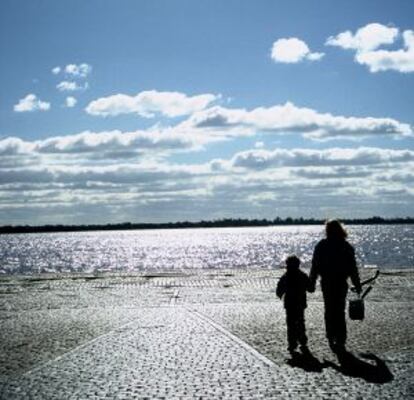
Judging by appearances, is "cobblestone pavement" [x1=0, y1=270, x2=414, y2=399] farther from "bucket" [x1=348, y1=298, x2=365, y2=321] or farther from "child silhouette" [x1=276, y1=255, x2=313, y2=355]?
"bucket" [x1=348, y1=298, x2=365, y2=321]

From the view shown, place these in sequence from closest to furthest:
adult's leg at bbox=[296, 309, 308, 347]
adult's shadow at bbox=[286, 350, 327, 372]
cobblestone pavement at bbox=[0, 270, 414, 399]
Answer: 1. cobblestone pavement at bbox=[0, 270, 414, 399]
2. adult's shadow at bbox=[286, 350, 327, 372]
3. adult's leg at bbox=[296, 309, 308, 347]

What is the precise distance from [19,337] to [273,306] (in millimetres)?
8370

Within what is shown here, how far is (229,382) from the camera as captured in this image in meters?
8.13

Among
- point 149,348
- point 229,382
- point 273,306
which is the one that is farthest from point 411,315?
point 229,382

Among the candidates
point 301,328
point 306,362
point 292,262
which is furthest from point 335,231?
point 306,362

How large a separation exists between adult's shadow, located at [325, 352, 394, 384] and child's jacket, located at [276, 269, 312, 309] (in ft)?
4.20

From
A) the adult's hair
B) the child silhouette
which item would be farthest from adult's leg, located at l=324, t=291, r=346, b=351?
the adult's hair

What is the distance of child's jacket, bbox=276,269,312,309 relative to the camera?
1084 cm

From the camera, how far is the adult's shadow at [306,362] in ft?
29.5

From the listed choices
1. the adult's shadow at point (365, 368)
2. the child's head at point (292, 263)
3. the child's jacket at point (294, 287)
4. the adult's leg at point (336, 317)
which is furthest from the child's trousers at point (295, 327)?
the adult's shadow at point (365, 368)

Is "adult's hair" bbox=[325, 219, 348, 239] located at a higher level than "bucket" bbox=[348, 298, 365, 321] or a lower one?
higher

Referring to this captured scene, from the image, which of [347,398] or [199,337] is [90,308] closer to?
[199,337]

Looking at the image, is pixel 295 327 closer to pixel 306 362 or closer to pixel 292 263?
pixel 292 263

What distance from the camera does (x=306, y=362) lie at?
948cm
